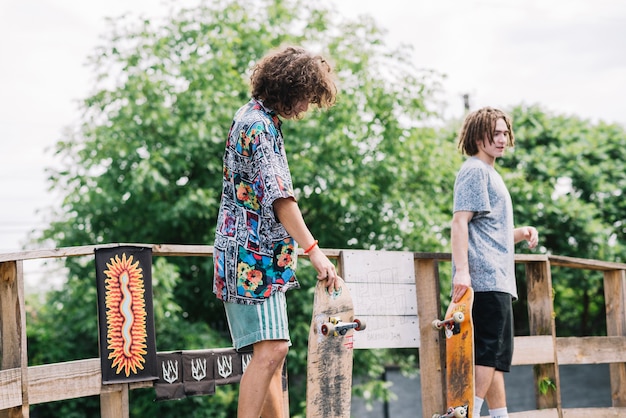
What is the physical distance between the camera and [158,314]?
8102 mm

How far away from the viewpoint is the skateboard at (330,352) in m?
2.59

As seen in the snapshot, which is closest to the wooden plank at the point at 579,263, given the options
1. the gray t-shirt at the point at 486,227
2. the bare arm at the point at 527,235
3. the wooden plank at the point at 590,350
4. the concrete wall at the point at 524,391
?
the wooden plank at the point at 590,350

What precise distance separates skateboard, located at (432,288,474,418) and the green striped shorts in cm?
101

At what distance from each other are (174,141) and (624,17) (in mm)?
11077

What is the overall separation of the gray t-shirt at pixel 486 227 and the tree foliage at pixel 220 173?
528cm

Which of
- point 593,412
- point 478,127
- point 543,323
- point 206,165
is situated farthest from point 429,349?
point 206,165

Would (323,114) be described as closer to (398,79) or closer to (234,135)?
(398,79)

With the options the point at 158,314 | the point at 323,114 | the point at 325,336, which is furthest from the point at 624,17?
the point at 325,336

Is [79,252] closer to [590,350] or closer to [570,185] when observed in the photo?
[590,350]

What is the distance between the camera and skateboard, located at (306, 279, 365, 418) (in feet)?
8.48

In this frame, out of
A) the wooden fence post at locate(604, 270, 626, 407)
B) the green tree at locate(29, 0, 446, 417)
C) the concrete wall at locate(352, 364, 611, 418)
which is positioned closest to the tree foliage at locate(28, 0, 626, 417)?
the green tree at locate(29, 0, 446, 417)

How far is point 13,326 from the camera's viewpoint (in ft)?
8.79

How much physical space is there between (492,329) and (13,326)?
184 centimetres

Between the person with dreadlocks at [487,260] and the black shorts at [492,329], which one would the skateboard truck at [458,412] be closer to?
the person with dreadlocks at [487,260]
